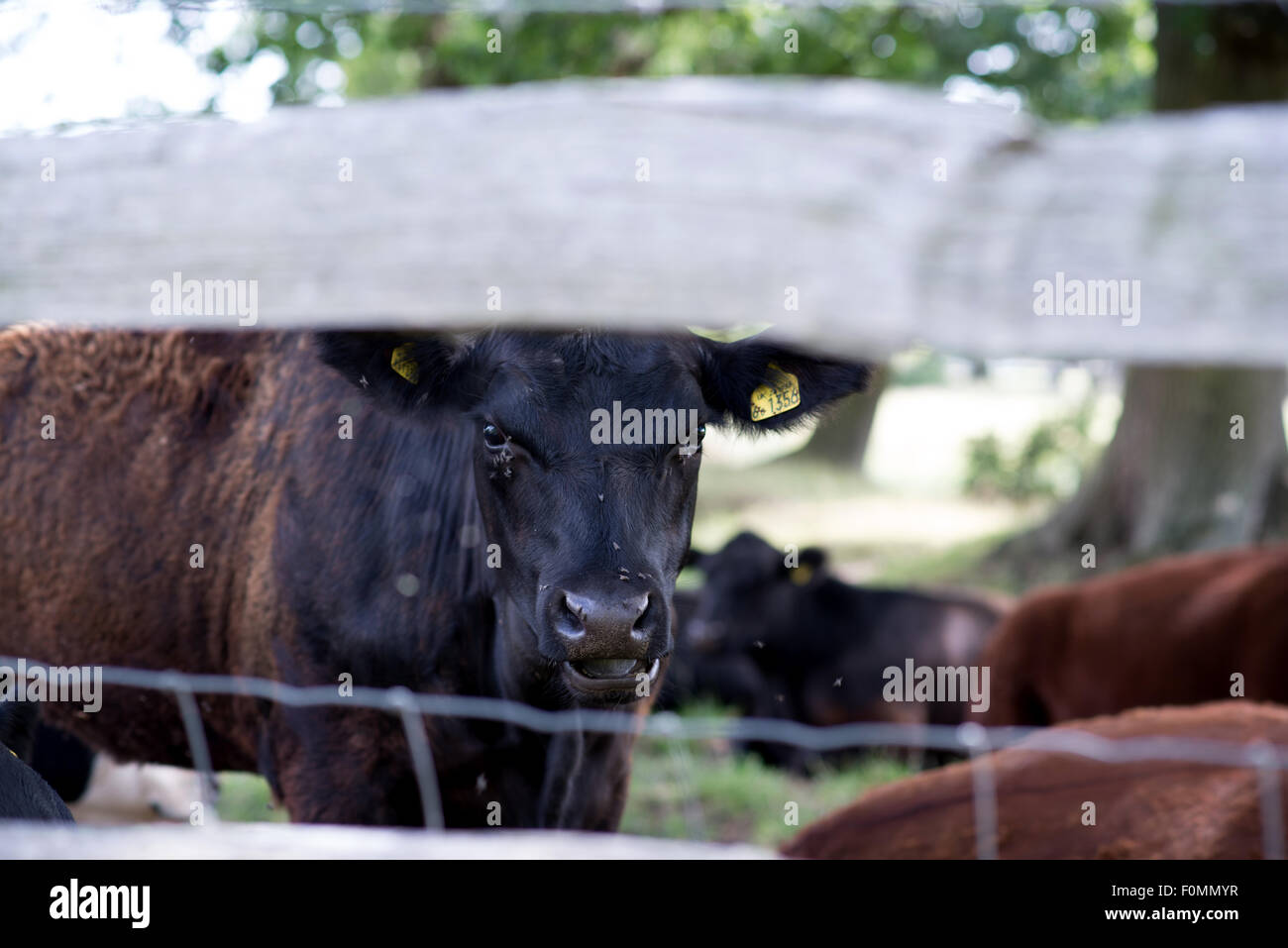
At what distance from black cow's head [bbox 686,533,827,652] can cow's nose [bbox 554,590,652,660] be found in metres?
5.06

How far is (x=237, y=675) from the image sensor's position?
3.45 meters

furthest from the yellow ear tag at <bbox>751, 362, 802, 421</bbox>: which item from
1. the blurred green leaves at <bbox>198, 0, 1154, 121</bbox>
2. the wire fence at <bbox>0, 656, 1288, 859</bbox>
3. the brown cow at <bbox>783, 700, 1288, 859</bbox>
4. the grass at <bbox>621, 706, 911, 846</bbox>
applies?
the blurred green leaves at <bbox>198, 0, 1154, 121</bbox>

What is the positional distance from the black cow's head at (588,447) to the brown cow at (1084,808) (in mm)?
783

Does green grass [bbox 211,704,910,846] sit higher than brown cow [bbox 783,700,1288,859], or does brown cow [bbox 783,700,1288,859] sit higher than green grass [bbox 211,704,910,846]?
brown cow [bbox 783,700,1288,859]

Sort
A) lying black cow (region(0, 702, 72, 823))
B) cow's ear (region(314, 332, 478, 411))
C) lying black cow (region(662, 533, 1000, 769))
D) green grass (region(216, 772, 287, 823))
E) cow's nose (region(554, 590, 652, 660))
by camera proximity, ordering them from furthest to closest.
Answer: lying black cow (region(662, 533, 1000, 769)) < green grass (region(216, 772, 287, 823)) < cow's ear (region(314, 332, 478, 411)) < cow's nose (region(554, 590, 652, 660)) < lying black cow (region(0, 702, 72, 823))

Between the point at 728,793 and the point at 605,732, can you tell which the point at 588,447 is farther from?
the point at 728,793

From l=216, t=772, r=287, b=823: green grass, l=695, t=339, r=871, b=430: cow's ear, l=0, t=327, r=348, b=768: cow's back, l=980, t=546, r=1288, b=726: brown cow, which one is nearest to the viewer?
l=695, t=339, r=871, b=430: cow's ear

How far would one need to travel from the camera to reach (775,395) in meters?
2.98

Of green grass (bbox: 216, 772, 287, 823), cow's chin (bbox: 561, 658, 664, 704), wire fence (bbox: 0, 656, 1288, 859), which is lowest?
green grass (bbox: 216, 772, 287, 823)

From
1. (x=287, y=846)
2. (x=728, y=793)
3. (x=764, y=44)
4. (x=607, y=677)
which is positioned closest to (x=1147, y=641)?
(x=728, y=793)

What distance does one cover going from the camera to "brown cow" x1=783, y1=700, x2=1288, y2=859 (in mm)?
2705

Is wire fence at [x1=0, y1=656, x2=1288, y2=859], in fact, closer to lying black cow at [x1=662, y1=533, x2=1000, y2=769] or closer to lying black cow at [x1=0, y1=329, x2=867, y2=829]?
lying black cow at [x1=0, y1=329, x2=867, y2=829]

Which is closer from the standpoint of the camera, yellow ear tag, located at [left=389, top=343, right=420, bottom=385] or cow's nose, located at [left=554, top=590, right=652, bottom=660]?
cow's nose, located at [left=554, top=590, right=652, bottom=660]
